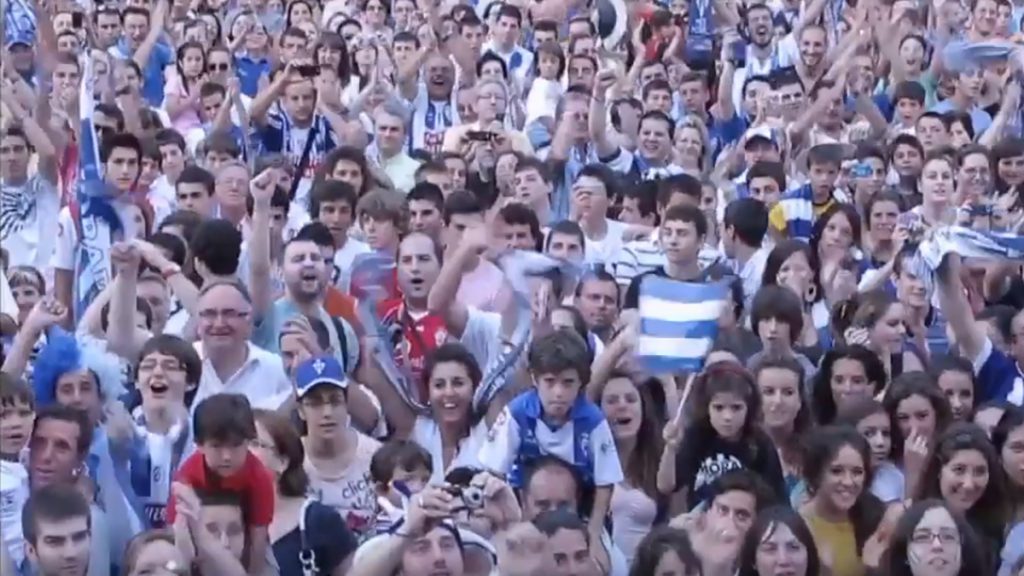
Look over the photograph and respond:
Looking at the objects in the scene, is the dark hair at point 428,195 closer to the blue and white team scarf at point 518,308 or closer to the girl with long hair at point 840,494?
the blue and white team scarf at point 518,308

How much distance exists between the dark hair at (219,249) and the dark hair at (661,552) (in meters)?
1.90

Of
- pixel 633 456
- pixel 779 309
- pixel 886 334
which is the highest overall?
pixel 779 309

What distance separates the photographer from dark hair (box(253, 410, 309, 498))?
18.4 feet

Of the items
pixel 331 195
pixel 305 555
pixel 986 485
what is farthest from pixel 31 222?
pixel 986 485

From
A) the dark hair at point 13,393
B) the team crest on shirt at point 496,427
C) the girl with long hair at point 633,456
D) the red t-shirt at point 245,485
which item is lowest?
the girl with long hair at point 633,456

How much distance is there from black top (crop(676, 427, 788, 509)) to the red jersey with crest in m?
1.01

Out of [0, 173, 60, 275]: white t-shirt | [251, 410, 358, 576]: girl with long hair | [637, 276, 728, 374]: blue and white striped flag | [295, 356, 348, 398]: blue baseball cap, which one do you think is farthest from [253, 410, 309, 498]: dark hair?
[0, 173, 60, 275]: white t-shirt

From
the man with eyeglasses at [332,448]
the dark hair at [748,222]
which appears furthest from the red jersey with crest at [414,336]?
the dark hair at [748,222]

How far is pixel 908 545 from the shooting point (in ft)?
18.3

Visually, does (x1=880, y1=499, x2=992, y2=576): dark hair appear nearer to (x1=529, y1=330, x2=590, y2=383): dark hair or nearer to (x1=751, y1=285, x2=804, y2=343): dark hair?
(x1=529, y1=330, x2=590, y2=383): dark hair

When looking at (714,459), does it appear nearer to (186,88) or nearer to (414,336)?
(414,336)

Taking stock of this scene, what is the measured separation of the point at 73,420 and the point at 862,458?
7.39ft

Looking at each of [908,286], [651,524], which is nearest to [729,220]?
[908,286]

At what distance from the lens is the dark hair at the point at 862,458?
233 inches
